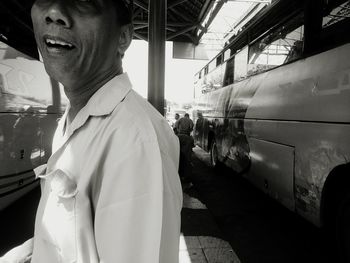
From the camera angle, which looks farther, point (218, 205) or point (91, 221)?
point (218, 205)

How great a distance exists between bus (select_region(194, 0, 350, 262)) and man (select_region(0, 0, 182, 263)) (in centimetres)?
292

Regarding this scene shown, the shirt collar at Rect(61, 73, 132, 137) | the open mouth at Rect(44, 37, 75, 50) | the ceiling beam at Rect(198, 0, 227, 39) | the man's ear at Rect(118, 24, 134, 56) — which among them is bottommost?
the shirt collar at Rect(61, 73, 132, 137)

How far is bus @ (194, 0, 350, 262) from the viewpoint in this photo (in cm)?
351

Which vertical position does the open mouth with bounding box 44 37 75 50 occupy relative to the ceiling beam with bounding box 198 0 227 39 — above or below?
below

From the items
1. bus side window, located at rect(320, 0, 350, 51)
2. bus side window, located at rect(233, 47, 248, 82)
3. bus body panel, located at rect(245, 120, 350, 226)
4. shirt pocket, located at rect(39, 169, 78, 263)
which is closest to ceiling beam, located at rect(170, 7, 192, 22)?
bus side window, located at rect(233, 47, 248, 82)

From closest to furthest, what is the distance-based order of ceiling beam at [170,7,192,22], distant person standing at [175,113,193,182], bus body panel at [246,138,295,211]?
bus body panel at [246,138,295,211] → distant person standing at [175,113,193,182] → ceiling beam at [170,7,192,22]

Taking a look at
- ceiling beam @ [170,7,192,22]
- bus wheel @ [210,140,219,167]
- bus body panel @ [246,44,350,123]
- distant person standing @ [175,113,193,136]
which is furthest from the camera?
ceiling beam @ [170,7,192,22]

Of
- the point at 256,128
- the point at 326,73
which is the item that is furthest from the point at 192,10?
the point at 326,73

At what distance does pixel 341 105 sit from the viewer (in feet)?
11.1

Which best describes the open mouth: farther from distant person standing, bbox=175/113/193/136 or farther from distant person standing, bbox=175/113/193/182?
distant person standing, bbox=175/113/193/136

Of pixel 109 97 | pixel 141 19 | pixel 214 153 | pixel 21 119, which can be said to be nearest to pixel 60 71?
pixel 109 97

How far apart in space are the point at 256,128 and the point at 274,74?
100 cm

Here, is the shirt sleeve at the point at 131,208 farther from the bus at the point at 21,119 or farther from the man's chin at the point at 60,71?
the bus at the point at 21,119

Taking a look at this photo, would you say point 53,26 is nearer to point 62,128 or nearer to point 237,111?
point 62,128
